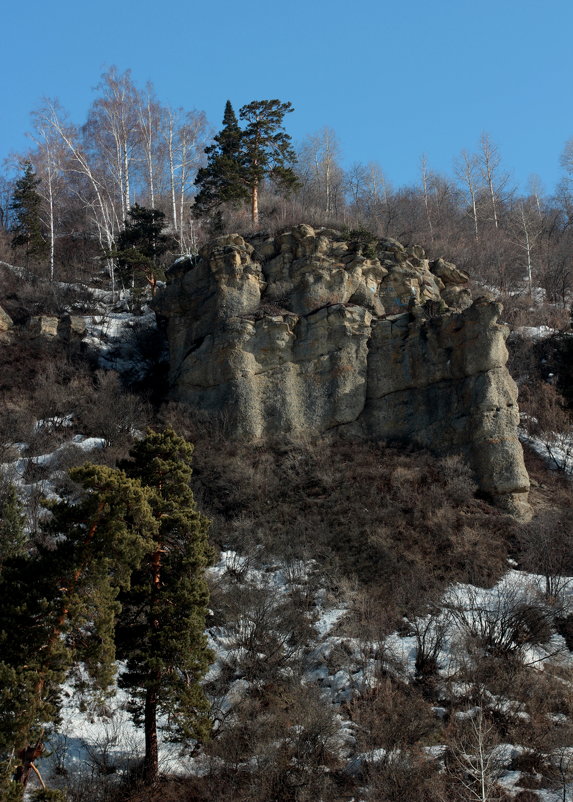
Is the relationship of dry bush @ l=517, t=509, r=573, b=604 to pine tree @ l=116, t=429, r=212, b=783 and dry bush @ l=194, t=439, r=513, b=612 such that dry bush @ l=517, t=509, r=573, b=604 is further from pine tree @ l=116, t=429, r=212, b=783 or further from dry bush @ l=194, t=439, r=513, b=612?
pine tree @ l=116, t=429, r=212, b=783

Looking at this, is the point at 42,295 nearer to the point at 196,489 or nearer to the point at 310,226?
the point at 310,226

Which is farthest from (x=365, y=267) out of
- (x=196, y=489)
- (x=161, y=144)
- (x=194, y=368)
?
(x=161, y=144)

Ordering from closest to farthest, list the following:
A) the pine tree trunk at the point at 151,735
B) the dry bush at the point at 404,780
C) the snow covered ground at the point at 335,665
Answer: the dry bush at the point at 404,780 → the pine tree trunk at the point at 151,735 → the snow covered ground at the point at 335,665

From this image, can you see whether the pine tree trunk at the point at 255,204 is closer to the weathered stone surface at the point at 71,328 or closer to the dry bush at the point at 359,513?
the weathered stone surface at the point at 71,328

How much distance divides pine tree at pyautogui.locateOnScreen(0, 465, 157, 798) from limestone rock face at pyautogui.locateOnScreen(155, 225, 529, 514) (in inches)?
597

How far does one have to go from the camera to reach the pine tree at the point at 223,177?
37000 mm

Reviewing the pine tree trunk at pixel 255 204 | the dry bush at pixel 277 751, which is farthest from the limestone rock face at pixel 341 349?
the dry bush at pixel 277 751

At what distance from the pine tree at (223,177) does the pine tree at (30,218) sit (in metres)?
10.6

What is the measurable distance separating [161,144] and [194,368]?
22141 mm

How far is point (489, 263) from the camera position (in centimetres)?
4372

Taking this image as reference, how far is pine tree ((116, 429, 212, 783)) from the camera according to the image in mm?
14664

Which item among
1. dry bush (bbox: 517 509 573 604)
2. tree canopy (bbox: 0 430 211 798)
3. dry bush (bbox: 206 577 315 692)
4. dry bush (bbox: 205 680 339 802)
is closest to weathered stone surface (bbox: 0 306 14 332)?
dry bush (bbox: 206 577 315 692)

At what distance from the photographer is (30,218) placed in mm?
44344

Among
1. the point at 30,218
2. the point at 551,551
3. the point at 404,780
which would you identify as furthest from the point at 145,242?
the point at 404,780
